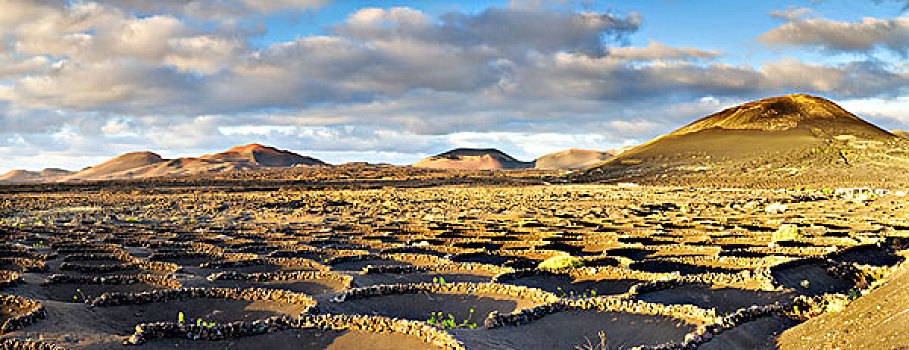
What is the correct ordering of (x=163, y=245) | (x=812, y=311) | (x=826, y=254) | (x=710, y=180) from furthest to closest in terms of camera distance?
(x=710, y=180) < (x=163, y=245) < (x=826, y=254) < (x=812, y=311)

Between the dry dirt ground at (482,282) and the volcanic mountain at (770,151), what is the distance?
61.1 meters

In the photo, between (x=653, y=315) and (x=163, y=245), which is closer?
(x=653, y=315)

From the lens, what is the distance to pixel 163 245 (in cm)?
2831

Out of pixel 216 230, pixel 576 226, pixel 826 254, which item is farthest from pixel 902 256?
pixel 216 230

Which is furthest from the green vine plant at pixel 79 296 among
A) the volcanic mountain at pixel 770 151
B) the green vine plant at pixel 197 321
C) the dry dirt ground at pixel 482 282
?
the volcanic mountain at pixel 770 151

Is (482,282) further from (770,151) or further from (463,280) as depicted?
(770,151)

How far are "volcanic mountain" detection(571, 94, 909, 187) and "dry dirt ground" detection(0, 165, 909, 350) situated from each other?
61.1 meters

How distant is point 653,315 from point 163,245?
2257 centimetres

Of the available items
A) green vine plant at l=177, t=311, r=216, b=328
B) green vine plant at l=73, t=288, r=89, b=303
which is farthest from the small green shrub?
green vine plant at l=73, t=288, r=89, b=303

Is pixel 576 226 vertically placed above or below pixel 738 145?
below

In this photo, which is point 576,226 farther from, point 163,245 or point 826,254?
point 163,245

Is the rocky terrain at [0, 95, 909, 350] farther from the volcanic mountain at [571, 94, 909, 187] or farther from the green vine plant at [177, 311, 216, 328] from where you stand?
the volcanic mountain at [571, 94, 909, 187]

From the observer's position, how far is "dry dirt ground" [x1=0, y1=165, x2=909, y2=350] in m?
12.6

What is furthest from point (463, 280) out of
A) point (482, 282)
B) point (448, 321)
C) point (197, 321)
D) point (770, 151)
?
point (770, 151)
